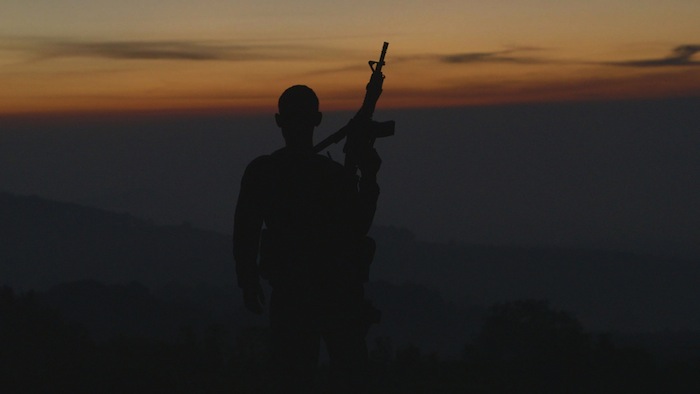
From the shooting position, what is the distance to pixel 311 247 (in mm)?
8500

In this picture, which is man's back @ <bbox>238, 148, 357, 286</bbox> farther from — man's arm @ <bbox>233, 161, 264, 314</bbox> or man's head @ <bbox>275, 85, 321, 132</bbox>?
man's head @ <bbox>275, 85, 321, 132</bbox>

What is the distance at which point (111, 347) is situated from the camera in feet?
63.6

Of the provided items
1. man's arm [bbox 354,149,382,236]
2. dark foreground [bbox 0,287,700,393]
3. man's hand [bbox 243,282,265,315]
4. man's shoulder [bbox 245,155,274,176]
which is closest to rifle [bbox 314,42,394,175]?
man's arm [bbox 354,149,382,236]

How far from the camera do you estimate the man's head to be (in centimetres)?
845

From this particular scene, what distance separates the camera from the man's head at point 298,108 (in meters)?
8.45

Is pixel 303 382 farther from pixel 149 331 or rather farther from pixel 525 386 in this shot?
pixel 149 331

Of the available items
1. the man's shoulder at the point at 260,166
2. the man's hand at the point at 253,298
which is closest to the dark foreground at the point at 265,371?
the man's hand at the point at 253,298

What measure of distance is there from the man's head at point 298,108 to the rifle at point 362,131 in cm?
41

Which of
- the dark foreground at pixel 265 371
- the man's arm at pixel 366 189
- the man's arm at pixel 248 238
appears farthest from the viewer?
the dark foreground at pixel 265 371

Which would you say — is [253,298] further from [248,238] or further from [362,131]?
[362,131]

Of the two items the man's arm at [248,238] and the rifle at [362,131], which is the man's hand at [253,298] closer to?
the man's arm at [248,238]

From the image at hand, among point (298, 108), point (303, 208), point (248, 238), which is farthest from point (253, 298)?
point (298, 108)

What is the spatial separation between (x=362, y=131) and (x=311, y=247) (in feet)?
3.68

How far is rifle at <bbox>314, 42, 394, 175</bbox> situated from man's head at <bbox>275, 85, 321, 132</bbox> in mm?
406
